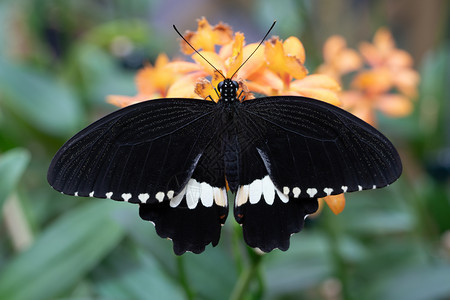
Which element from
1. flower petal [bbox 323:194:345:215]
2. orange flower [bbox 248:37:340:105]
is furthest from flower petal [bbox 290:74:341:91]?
flower petal [bbox 323:194:345:215]

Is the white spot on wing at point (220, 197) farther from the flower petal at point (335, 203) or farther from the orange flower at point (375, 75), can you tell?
the orange flower at point (375, 75)

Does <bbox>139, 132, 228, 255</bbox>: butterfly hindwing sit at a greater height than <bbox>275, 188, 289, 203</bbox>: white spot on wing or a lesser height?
lesser

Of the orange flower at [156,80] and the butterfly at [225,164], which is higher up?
the orange flower at [156,80]

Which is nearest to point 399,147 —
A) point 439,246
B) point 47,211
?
point 439,246

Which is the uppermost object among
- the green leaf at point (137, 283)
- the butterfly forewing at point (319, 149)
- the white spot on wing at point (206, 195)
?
the butterfly forewing at point (319, 149)

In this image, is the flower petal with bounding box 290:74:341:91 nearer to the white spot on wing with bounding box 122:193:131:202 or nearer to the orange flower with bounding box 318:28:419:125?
the white spot on wing with bounding box 122:193:131:202

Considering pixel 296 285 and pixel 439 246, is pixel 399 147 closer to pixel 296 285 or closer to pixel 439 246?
pixel 439 246

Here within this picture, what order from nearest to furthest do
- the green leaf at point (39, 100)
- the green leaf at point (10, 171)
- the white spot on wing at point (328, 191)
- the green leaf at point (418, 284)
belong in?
the white spot on wing at point (328, 191) → the green leaf at point (10, 171) → the green leaf at point (418, 284) → the green leaf at point (39, 100)

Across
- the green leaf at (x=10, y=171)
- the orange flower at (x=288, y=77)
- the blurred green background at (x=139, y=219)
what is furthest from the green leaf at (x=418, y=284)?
the green leaf at (x=10, y=171)
